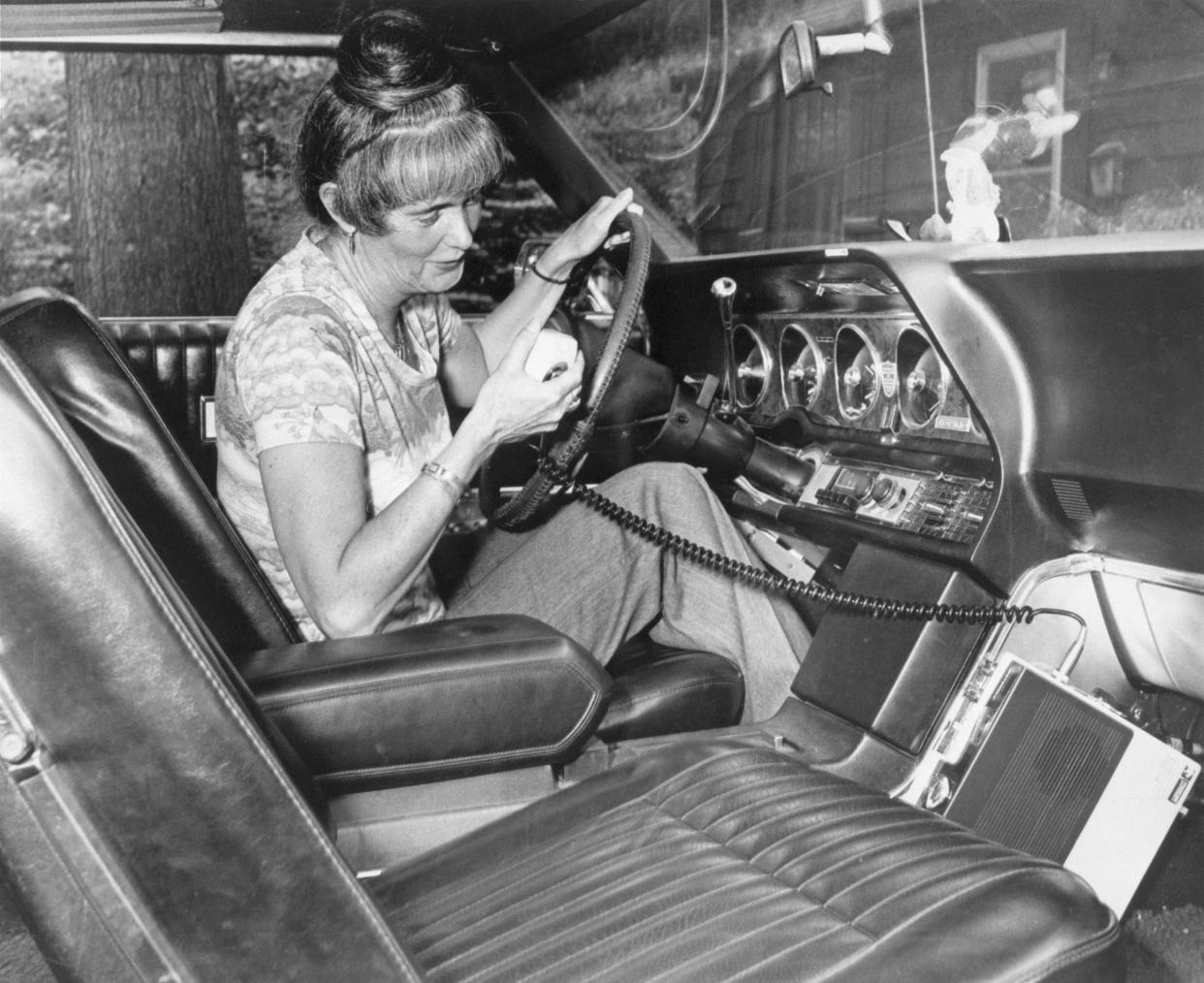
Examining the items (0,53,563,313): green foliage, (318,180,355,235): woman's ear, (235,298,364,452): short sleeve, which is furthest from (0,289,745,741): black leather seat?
(0,53,563,313): green foliage

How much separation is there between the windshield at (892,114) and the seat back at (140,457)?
50.8 inches

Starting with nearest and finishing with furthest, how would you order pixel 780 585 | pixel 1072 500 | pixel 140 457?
pixel 140 457
pixel 1072 500
pixel 780 585

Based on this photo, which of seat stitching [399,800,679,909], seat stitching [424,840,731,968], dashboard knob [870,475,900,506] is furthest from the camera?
dashboard knob [870,475,900,506]

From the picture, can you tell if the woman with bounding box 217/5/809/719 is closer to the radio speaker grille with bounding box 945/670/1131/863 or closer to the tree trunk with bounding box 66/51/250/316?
the radio speaker grille with bounding box 945/670/1131/863

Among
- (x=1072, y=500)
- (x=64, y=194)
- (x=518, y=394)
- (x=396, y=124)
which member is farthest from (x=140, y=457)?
(x=64, y=194)

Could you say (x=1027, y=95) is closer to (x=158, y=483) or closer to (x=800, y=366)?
(x=800, y=366)

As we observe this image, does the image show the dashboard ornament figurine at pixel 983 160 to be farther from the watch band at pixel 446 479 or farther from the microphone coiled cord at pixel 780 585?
the watch band at pixel 446 479

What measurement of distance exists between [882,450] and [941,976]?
4.41ft

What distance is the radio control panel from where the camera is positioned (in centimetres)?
198

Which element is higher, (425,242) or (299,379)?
(425,242)

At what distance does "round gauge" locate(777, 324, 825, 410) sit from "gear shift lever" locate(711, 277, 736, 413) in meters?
0.14

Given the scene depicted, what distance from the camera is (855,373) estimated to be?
2.31 metres

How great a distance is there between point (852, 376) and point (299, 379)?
114 cm

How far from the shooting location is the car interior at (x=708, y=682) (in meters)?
0.80
